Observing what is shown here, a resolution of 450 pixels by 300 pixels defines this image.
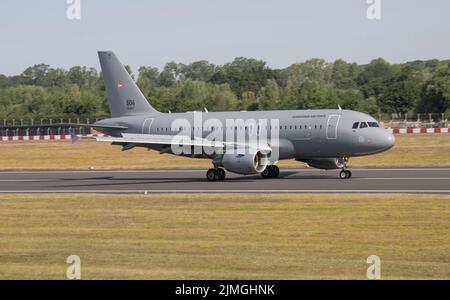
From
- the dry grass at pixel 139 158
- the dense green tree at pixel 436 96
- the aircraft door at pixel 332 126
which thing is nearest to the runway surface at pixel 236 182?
the aircraft door at pixel 332 126

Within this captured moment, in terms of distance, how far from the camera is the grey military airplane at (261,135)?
43281mm

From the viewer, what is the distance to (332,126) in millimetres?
43781

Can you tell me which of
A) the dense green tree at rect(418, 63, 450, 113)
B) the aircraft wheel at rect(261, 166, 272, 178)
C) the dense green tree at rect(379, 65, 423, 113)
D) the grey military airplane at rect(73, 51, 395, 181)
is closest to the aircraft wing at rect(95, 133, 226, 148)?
the grey military airplane at rect(73, 51, 395, 181)

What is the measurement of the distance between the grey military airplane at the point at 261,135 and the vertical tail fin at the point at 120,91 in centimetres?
132

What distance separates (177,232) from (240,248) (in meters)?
3.67

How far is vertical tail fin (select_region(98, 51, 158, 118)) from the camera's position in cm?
5241

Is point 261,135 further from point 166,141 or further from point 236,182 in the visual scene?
point 166,141

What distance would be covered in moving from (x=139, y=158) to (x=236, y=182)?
80.0 ft

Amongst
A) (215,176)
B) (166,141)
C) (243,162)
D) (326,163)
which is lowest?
(215,176)

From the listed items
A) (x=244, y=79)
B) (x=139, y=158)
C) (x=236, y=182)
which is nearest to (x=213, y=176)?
(x=236, y=182)

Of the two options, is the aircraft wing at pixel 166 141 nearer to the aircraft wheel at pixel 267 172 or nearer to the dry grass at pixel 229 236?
the aircraft wheel at pixel 267 172

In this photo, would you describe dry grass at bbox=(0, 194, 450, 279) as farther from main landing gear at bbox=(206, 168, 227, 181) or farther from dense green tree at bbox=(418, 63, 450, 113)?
dense green tree at bbox=(418, 63, 450, 113)

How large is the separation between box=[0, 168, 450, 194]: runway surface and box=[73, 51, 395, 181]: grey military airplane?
0.97m
